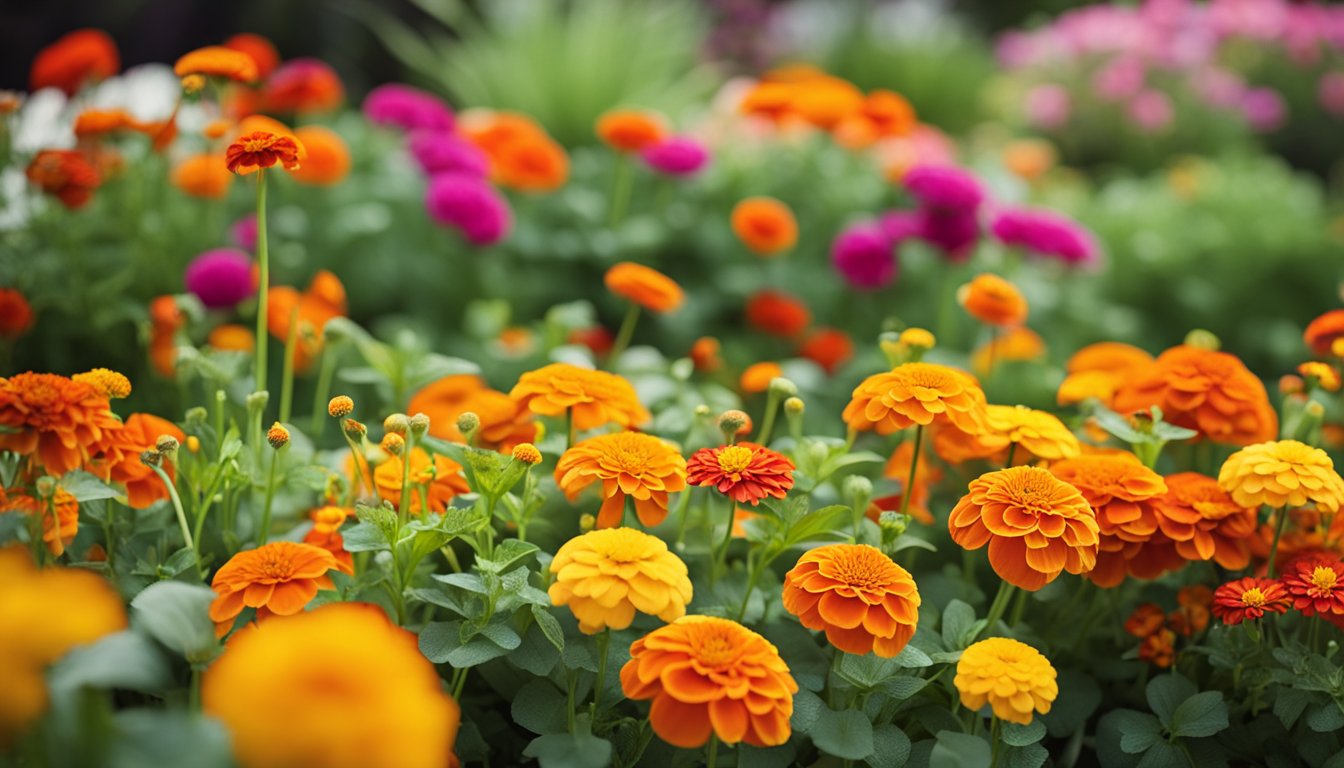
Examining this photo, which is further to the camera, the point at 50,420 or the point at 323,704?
the point at 50,420

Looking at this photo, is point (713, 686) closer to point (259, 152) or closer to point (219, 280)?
point (259, 152)

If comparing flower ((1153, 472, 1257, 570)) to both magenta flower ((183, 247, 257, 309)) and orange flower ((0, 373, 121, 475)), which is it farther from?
magenta flower ((183, 247, 257, 309))

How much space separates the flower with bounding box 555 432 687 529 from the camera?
0.95m

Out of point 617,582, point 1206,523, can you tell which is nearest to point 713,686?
point 617,582

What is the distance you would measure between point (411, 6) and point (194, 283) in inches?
153

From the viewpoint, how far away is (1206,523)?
1.07 metres

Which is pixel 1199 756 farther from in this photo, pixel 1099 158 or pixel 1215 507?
pixel 1099 158

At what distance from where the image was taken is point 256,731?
1.77 ft

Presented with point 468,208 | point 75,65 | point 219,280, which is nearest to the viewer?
point 219,280

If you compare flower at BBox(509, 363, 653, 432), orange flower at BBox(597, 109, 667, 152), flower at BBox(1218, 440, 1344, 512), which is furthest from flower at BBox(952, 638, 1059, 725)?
orange flower at BBox(597, 109, 667, 152)

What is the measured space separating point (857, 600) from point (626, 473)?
0.23 m

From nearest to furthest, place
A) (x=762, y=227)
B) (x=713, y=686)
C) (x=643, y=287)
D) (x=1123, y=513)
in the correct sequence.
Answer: (x=713, y=686), (x=1123, y=513), (x=643, y=287), (x=762, y=227)

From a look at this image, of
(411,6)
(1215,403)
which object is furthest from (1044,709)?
(411,6)

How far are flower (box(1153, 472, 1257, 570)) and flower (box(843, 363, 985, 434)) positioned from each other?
0.20 m
